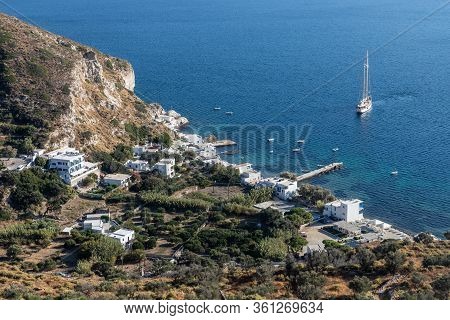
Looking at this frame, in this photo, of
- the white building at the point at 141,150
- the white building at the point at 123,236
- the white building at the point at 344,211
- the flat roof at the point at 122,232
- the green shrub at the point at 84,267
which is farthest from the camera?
the white building at the point at 141,150

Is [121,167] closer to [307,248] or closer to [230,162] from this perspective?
[230,162]

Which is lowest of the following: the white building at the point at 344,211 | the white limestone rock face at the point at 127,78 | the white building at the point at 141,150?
the white building at the point at 344,211

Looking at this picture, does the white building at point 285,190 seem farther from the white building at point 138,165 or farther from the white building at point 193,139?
the white building at point 193,139

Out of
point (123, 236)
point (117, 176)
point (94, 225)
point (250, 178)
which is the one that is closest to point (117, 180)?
point (117, 176)

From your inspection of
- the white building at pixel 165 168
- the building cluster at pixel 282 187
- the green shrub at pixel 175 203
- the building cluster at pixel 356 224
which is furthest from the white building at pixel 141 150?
the building cluster at pixel 356 224

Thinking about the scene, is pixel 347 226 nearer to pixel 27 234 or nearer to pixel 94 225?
pixel 94 225
